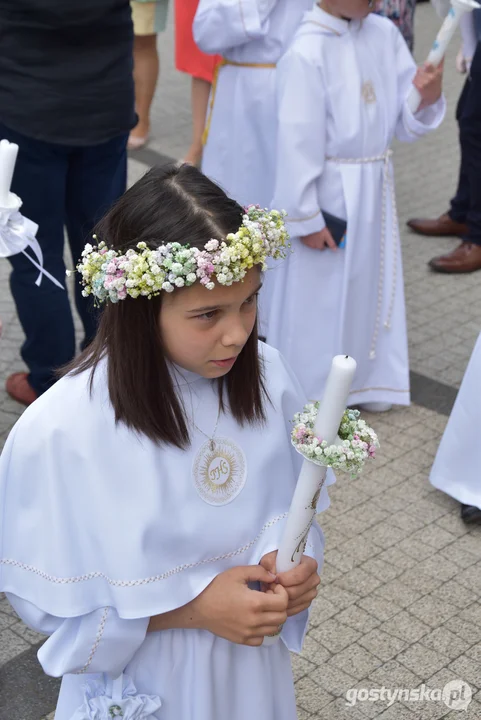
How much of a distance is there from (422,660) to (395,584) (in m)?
0.37

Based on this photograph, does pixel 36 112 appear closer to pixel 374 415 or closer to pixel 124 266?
pixel 374 415

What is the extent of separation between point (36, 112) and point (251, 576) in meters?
2.35

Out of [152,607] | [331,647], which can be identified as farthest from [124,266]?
[331,647]

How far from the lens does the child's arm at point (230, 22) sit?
14.1 feet

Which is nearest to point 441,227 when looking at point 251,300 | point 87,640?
point 251,300

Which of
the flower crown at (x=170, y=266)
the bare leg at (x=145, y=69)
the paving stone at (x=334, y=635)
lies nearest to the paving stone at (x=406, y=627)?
the paving stone at (x=334, y=635)

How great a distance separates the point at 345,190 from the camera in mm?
4023

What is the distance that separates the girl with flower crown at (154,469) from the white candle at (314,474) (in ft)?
0.22

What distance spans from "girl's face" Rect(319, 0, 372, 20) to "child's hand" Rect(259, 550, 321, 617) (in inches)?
95.8

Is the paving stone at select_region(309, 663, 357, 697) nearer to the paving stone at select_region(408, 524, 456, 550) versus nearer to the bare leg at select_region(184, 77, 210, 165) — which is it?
the paving stone at select_region(408, 524, 456, 550)

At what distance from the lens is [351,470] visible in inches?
65.8

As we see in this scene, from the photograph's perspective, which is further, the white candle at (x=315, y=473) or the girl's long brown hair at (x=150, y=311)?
the girl's long brown hair at (x=150, y=311)

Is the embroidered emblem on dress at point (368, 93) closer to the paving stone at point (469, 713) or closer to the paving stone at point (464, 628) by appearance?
the paving stone at point (464, 628)

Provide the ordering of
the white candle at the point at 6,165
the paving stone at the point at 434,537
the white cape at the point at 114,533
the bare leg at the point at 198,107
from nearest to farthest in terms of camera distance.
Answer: the white cape at the point at 114,533, the white candle at the point at 6,165, the paving stone at the point at 434,537, the bare leg at the point at 198,107
